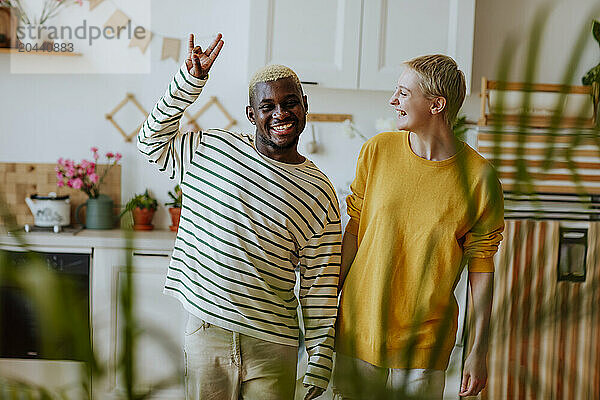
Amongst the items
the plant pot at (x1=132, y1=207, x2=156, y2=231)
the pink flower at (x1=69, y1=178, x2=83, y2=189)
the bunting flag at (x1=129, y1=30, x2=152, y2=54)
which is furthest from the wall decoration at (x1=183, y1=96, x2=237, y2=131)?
the pink flower at (x1=69, y1=178, x2=83, y2=189)

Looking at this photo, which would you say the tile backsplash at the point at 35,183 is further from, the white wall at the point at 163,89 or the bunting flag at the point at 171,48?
the bunting flag at the point at 171,48

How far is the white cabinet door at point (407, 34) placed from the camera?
3.19m

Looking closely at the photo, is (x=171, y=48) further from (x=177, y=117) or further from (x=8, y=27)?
(x=177, y=117)

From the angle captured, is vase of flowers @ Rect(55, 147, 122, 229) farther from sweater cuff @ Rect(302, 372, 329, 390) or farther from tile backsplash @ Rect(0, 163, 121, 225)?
sweater cuff @ Rect(302, 372, 329, 390)

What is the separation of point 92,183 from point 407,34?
1.62 meters

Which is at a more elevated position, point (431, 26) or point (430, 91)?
point (431, 26)

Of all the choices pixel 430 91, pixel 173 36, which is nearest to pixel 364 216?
pixel 430 91

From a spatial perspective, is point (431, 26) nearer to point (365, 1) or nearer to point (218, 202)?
point (365, 1)

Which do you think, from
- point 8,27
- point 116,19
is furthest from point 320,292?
point 8,27

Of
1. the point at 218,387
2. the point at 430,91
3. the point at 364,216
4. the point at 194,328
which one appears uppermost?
the point at 430,91

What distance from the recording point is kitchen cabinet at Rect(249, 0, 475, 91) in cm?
A: 315

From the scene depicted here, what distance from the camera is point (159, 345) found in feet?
0.63

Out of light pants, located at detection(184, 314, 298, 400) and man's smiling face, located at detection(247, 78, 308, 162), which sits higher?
man's smiling face, located at detection(247, 78, 308, 162)

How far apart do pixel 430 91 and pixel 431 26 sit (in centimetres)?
192
